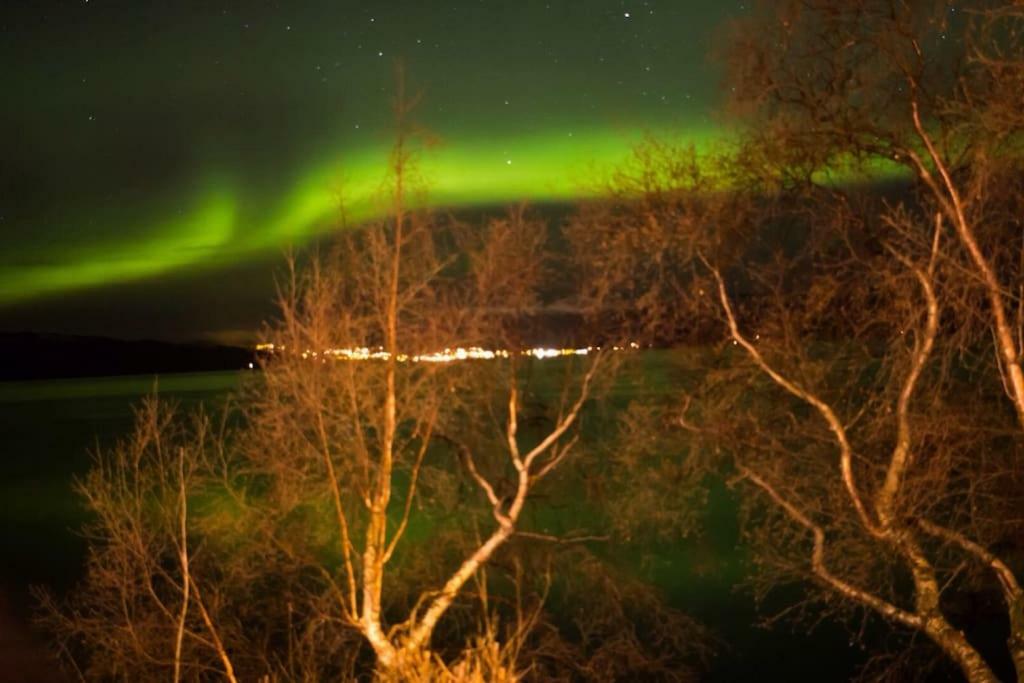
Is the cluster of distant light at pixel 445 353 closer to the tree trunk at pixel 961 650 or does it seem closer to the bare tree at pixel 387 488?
the bare tree at pixel 387 488

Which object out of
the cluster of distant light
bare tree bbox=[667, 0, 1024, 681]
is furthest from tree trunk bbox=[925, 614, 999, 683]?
the cluster of distant light

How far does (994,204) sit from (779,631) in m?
16.5

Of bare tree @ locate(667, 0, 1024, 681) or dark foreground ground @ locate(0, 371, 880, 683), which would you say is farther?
dark foreground ground @ locate(0, 371, 880, 683)

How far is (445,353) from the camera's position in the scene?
16.1 m

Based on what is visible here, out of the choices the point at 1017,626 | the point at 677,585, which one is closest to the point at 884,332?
the point at 1017,626

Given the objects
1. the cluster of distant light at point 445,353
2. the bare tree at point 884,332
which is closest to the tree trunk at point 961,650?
the bare tree at point 884,332

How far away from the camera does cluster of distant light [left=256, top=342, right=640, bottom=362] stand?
566 inches

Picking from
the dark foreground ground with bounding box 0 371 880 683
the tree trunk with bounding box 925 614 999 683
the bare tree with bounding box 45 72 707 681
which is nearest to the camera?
the tree trunk with bounding box 925 614 999 683

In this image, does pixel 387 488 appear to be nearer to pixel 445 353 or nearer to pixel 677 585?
pixel 445 353

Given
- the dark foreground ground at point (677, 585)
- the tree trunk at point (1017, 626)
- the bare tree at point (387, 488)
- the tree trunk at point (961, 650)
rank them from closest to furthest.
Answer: the tree trunk at point (1017, 626)
the tree trunk at point (961, 650)
the bare tree at point (387, 488)
the dark foreground ground at point (677, 585)

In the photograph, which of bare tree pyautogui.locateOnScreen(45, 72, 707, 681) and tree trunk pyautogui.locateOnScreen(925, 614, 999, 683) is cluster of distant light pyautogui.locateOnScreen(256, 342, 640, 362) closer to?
bare tree pyautogui.locateOnScreen(45, 72, 707, 681)

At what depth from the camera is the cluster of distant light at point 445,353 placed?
14367 mm

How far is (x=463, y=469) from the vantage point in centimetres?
1814

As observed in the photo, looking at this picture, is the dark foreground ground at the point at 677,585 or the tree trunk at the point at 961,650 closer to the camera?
the tree trunk at the point at 961,650
